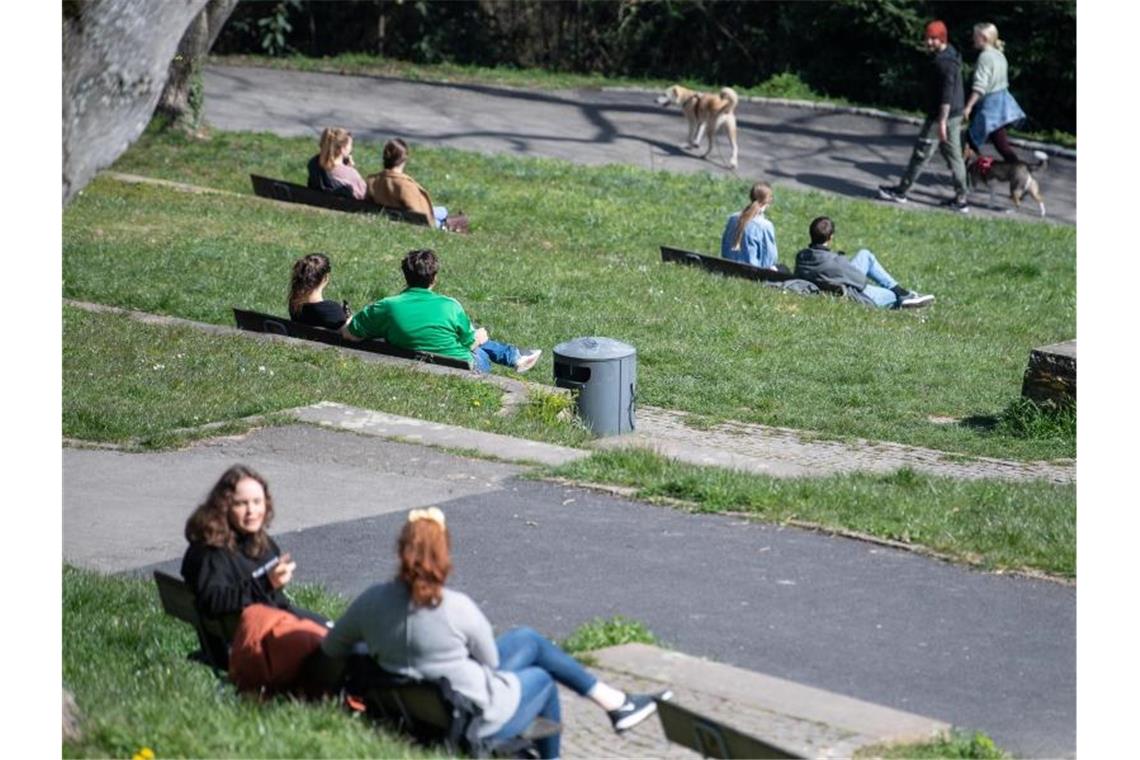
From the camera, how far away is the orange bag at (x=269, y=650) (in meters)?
6.93

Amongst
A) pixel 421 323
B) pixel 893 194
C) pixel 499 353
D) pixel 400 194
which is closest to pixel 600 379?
pixel 421 323

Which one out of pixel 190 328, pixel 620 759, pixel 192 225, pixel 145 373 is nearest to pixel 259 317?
pixel 190 328

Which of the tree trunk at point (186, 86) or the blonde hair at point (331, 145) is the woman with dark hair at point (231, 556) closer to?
the blonde hair at point (331, 145)

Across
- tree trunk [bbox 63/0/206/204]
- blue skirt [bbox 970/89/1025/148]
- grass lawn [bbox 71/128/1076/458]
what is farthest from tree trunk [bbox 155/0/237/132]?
tree trunk [bbox 63/0/206/204]

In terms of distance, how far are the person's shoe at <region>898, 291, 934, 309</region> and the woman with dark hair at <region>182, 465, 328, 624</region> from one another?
12.2 m

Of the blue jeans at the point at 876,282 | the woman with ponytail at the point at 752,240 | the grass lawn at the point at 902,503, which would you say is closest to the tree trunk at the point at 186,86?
the woman with ponytail at the point at 752,240

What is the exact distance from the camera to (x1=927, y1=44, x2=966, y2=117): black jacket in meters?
23.6

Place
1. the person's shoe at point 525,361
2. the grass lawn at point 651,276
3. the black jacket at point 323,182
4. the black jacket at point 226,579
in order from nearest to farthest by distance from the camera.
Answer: the black jacket at point 226,579, the person's shoe at point 525,361, the grass lawn at point 651,276, the black jacket at point 323,182

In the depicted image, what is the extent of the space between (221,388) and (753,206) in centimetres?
720

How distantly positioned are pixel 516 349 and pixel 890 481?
4.57 metres

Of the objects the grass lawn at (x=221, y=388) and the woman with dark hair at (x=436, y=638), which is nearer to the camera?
the woman with dark hair at (x=436, y=638)

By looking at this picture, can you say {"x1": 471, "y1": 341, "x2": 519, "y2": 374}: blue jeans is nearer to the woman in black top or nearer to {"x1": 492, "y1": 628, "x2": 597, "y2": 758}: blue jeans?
A: the woman in black top

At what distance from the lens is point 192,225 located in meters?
19.3

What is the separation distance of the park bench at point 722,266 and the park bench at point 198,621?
11483 mm
